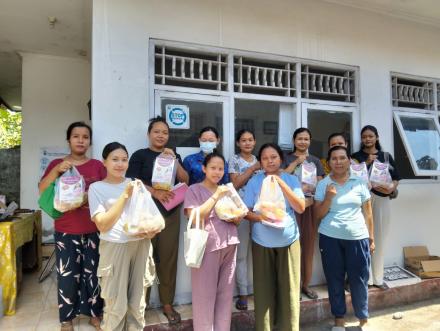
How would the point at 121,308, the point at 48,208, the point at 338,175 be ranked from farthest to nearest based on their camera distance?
the point at 338,175 < the point at 48,208 < the point at 121,308

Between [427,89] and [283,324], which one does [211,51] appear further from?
[427,89]

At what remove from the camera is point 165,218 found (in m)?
2.79

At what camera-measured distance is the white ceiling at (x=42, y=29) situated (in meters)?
3.70

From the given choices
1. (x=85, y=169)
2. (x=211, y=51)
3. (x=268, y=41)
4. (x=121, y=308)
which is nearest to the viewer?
(x=121, y=308)

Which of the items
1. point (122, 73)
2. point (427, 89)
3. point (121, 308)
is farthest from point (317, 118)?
point (121, 308)

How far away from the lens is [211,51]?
3402mm

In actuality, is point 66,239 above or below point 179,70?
below

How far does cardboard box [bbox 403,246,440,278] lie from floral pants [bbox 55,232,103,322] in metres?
3.67

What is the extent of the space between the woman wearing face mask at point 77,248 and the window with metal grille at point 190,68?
105cm

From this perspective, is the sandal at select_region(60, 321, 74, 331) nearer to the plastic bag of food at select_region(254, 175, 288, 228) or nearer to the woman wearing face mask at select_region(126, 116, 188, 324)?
the woman wearing face mask at select_region(126, 116, 188, 324)

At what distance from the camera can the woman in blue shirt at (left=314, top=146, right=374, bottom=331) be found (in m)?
2.83

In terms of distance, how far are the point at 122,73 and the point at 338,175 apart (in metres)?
2.21

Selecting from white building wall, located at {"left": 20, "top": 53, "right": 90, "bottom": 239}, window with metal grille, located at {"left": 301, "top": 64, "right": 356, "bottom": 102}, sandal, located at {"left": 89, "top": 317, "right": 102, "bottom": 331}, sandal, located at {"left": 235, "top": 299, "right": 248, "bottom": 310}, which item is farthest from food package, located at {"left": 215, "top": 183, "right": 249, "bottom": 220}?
white building wall, located at {"left": 20, "top": 53, "right": 90, "bottom": 239}

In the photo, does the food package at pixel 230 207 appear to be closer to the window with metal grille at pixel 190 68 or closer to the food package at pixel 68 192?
the food package at pixel 68 192
